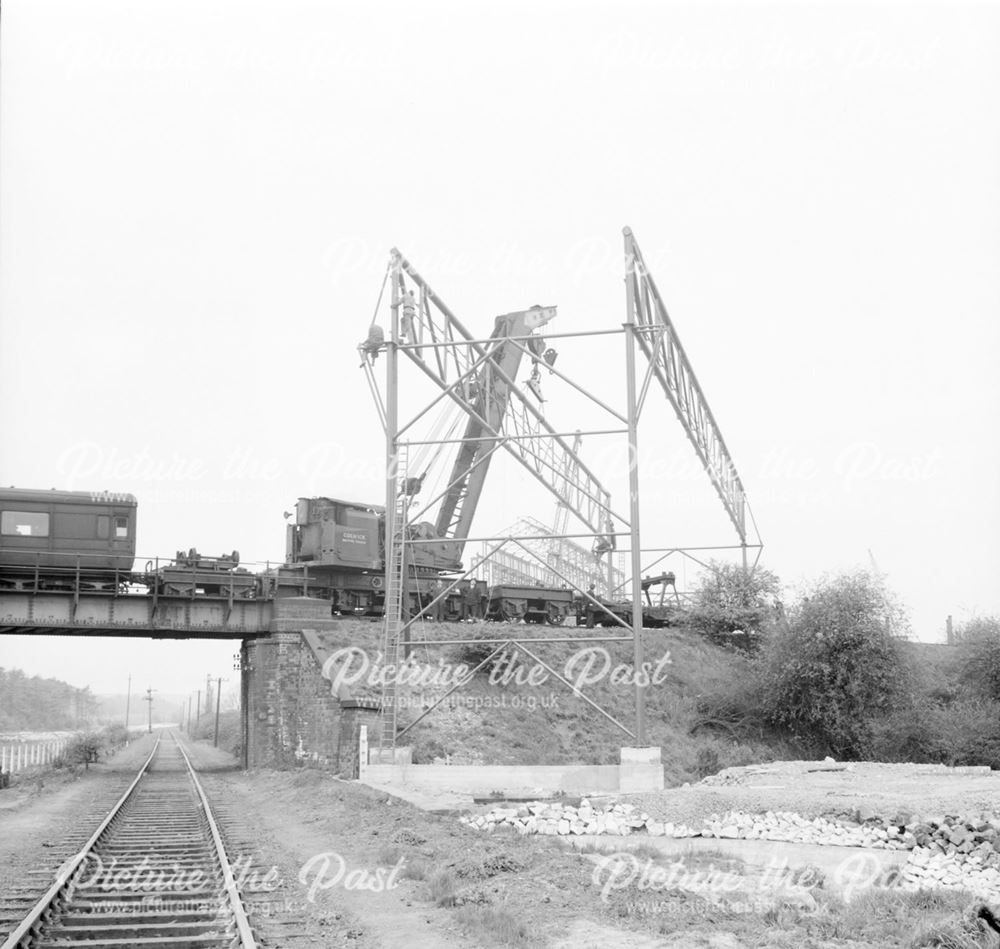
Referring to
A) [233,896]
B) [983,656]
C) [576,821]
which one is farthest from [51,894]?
[983,656]

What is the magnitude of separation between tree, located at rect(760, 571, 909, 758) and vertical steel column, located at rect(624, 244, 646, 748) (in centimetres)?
1214

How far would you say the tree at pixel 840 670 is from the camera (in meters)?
28.8

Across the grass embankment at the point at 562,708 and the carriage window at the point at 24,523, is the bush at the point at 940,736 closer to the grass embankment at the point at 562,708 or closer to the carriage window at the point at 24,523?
the grass embankment at the point at 562,708

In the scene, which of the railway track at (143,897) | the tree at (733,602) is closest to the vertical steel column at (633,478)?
the railway track at (143,897)

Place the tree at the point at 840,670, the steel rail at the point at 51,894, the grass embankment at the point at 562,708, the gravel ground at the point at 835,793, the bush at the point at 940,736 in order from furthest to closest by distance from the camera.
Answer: the tree at the point at 840,670 < the bush at the point at 940,736 < the grass embankment at the point at 562,708 < the gravel ground at the point at 835,793 < the steel rail at the point at 51,894

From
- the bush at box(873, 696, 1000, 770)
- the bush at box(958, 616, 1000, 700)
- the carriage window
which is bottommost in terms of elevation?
the bush at box(873, 696, 1000, 770)

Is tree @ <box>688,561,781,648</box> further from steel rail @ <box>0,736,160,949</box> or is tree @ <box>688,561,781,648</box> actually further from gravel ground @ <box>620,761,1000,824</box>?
steel rail @ <box>0,736,160,949</box>

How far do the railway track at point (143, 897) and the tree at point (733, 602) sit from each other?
2382 centimetres

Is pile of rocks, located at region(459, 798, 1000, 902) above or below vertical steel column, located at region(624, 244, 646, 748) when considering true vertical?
below

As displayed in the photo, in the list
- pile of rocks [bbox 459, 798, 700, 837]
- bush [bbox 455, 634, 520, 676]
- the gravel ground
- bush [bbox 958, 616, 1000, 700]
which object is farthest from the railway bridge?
bush [bbox 958, 616, 1000, 700]

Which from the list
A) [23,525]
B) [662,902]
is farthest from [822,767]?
[23,525]

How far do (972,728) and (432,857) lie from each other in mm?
21037

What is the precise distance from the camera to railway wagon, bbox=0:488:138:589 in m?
26.7

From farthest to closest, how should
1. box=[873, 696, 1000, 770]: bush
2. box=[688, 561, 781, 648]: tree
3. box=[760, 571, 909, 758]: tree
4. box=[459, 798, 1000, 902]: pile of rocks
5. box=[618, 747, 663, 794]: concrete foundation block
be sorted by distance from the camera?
1. box=[688, 561, 781, 648]: tree
2. box=[760, 571, 909, 758]: tree
3. box=[873, 696, 1000, 770]: bush
4. box=[618, 747, 663, 794]: concrete foundation block
5. box=[459, 798, 1000, 902]: pile of rocks
